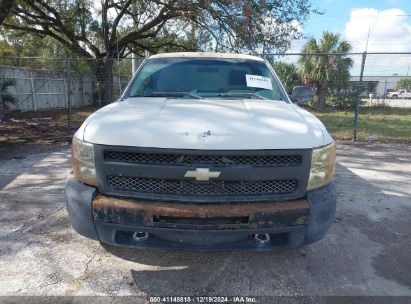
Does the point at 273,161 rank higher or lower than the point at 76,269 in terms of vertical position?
higher

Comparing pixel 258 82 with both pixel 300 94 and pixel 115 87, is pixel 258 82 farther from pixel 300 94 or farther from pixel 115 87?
pixel 115 87

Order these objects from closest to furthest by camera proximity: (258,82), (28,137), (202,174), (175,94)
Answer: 1. (202,174)
2. (175,94)
3. (258,82)
4. (28,137)

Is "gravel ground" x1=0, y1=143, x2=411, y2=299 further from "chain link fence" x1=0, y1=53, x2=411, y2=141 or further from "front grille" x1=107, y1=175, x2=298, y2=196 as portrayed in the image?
"chain link fence" x1=0, y1=53, x2=411, y2=141

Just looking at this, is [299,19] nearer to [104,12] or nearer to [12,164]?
[104,12]

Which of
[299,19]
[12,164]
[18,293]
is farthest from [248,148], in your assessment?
[299,19]

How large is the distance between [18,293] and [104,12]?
1915 cm

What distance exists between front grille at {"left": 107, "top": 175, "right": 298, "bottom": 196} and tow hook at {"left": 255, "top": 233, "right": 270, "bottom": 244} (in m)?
0.32

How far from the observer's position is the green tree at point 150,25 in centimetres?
1421

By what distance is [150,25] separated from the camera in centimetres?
1969

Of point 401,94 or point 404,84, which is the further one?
point 401,94

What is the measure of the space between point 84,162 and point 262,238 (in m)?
1.49

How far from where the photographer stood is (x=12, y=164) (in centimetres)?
698

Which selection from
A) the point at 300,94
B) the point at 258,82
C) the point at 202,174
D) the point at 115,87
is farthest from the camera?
the point at 115,87

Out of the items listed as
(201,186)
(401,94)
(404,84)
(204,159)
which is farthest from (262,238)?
(401,94)
